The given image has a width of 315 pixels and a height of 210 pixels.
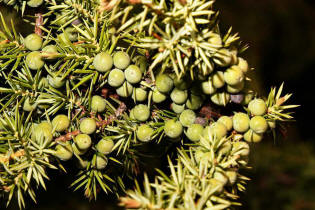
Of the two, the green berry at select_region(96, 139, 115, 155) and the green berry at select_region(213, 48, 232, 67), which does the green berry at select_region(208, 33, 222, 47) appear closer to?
the green berry at select_region(213, 48, 232, 67)

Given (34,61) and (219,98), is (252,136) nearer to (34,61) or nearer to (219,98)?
(219,98)

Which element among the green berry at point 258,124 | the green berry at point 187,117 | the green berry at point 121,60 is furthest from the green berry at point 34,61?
the green berry at point 258,124

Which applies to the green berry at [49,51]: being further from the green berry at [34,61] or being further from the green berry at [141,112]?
the green berry at [141,112]

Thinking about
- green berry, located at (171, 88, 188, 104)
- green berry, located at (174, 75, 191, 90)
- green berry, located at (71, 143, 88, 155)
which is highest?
green berry, located at (174, 75, 191, 90)

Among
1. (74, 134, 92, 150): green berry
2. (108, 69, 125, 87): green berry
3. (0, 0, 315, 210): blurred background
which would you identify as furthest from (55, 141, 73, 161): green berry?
(0, 0, 315, 210): blurred background

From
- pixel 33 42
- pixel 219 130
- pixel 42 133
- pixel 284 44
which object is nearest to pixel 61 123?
pixel 42 133
